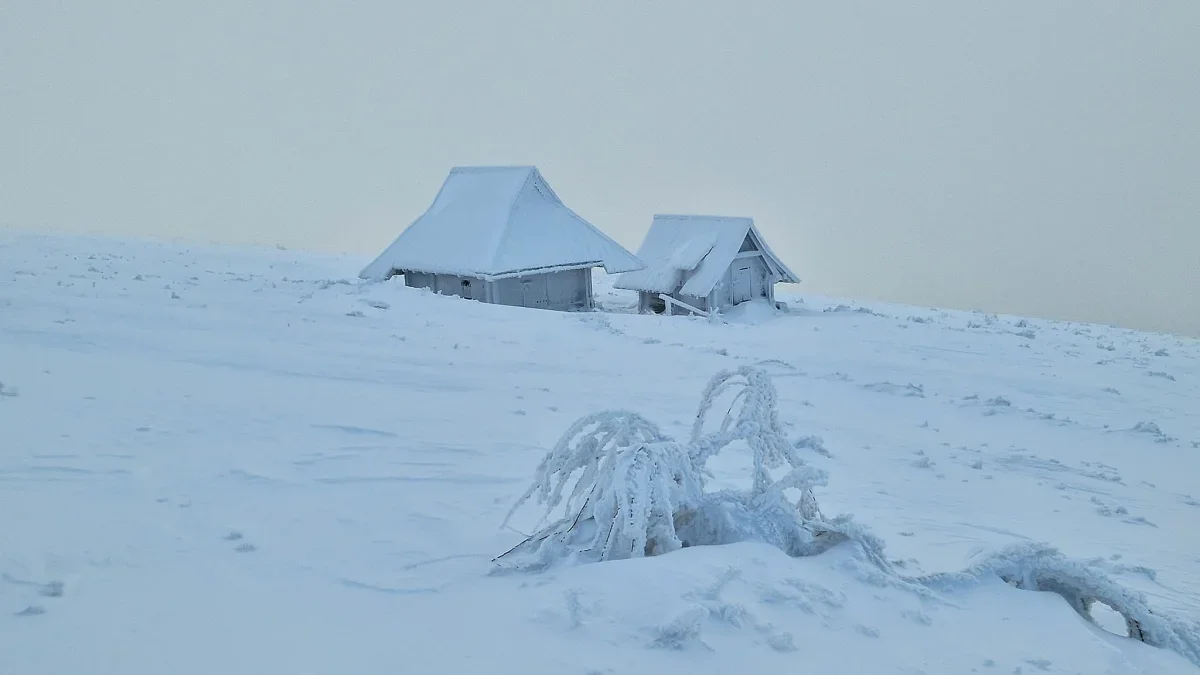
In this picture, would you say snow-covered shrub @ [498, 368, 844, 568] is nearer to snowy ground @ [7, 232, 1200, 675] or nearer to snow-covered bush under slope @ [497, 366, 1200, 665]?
snow-covered bush under slope @ [497, 366, 1200, 665]

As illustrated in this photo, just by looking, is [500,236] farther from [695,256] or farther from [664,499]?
[664,499]

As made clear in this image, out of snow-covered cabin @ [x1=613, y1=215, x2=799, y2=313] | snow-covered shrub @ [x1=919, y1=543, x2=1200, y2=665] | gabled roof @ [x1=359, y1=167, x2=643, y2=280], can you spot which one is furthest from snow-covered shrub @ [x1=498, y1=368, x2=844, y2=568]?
snow-covered cabin @ [x1=613, y1=215, x2=799, y2=313]

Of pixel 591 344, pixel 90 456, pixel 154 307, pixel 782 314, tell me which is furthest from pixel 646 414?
pixel 782 314

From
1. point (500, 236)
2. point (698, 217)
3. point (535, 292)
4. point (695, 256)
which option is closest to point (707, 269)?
point (695, 256)

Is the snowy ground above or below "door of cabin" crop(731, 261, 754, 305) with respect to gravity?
below

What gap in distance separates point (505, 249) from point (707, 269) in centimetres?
567

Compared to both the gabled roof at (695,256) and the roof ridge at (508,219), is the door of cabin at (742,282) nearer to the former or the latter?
the gabled roof at (695,256)

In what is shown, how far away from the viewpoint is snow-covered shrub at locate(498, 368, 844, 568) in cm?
359

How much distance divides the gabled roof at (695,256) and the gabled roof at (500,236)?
2027mm

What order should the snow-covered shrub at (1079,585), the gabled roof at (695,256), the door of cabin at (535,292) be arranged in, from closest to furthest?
the snow-covered shrub at (1079,585) < the door of cabin at (535,292) < the gabled roof at (695,256)

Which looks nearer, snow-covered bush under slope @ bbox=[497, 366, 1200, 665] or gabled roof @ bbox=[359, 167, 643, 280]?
snow-covered bush under slope @ bbox=[497, 366, 1200, 665]

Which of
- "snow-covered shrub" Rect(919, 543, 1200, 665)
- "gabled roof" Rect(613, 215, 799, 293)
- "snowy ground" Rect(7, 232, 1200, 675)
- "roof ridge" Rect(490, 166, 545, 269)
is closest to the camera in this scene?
"snowy ground" Rect(7, 232, 1200, 675)

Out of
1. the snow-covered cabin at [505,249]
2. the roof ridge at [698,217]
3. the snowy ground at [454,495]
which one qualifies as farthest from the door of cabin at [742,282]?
the snowy ground at [454,495]

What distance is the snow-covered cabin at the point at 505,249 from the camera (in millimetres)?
17109
